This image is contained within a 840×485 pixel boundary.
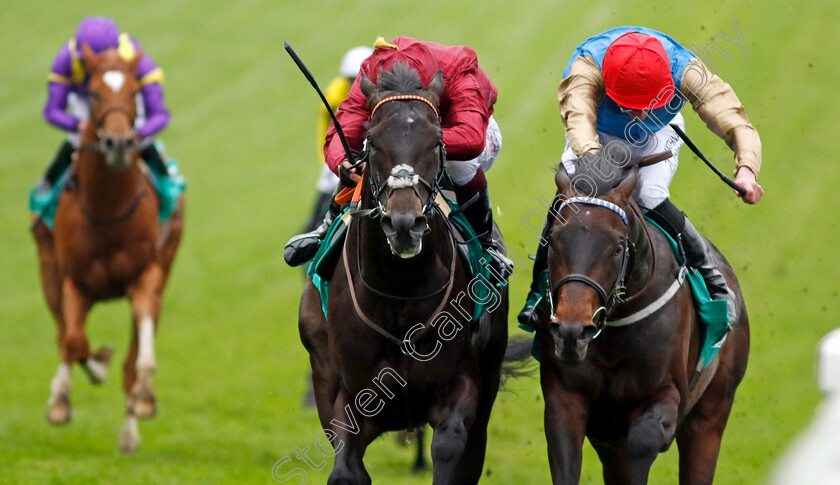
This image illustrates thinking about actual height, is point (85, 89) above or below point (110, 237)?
above

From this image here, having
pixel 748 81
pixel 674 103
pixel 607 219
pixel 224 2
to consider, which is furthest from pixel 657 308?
pixel 224 2

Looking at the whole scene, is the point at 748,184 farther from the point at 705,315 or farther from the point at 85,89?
the point at 85,89

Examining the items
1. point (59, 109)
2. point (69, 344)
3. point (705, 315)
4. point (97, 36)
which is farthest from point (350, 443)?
point (59, 109)

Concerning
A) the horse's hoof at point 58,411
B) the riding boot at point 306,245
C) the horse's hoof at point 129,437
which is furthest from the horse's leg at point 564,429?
the horse's hoof at point 58,411

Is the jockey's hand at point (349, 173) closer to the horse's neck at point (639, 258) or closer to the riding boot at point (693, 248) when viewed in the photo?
the horse's neck at point (639, 258)

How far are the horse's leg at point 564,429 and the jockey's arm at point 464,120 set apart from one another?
2.89 feet

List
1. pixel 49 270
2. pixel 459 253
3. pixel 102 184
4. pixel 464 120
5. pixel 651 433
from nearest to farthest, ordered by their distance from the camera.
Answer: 1. pixel 651 433
2. pixel 464 120
3. pixel 459 253
4. pixel 102 184
5. pixel 49 270

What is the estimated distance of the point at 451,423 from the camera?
4039 millimetres

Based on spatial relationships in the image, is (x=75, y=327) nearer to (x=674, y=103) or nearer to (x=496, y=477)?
(x=496, y=477)

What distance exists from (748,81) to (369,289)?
13.4 metres

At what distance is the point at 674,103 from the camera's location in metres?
4.52

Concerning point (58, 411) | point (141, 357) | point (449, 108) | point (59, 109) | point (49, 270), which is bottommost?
point (58, 411)

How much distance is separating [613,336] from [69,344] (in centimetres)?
464

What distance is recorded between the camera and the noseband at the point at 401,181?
3.64 metres
